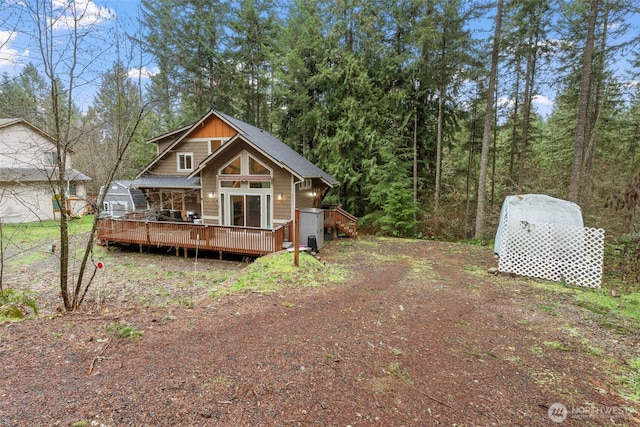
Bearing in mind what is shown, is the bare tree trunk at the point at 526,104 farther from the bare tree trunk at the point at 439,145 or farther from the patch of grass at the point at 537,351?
the patch of grass at the point at 537,351

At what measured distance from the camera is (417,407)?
2.84 meters

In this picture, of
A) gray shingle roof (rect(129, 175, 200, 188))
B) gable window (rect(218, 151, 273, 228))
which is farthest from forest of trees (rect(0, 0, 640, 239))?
gable window (rect(218, 151, 273, 228))

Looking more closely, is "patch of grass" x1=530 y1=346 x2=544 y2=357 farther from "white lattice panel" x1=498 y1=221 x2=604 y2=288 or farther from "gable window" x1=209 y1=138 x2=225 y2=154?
"gable window" x1=209 y1=138 x2=225 y2=154

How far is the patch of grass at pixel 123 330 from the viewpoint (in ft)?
12.9

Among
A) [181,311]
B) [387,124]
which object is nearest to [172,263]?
[181,311]

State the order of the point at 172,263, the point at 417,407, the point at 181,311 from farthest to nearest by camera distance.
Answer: the point at 172,263
the point at 181,311
the point at 417,407

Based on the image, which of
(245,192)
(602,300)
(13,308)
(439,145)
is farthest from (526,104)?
(13,308)

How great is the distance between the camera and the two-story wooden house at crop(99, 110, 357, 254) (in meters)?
10.8

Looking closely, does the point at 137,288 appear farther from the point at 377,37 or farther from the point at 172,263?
the point at 377,37

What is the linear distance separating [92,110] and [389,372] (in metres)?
6.41

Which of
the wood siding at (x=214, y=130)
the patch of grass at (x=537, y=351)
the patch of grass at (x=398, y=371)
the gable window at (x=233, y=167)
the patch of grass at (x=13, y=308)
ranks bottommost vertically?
the patch of grass at (x=537, y=351)

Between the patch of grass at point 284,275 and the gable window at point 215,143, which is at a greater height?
the gable window at point 215,143

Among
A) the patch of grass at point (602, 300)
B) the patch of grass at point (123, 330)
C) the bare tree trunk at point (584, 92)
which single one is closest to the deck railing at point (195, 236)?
the patch of grass at point (123, 330)

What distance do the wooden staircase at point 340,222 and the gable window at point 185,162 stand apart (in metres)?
7.40
